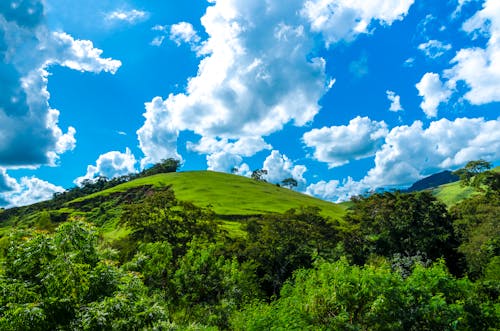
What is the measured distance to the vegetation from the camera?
469 inches

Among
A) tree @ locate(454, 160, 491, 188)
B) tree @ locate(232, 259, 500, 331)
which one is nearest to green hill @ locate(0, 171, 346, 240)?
tree @ locate(454, 160, 491, 188)

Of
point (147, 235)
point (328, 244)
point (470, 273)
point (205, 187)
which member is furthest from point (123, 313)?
point (205, 187)

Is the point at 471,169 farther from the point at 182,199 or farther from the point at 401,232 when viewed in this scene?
the point at 182,199

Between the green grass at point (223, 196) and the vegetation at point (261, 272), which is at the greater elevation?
the green grass at point (223, 196)

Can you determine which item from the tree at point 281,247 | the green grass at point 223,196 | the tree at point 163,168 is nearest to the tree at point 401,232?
the tree at point 281,247

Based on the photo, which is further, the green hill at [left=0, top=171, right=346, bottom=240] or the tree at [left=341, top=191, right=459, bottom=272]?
the green hill at [left=0, top=171, right=346, bottom=240]

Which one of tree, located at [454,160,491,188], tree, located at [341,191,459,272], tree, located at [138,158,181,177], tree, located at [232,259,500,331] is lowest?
tree, located at [232,259,500,331]

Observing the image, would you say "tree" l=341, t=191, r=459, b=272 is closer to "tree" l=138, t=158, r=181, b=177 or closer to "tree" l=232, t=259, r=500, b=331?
"tree" l=232, t=259, r=500, b=331

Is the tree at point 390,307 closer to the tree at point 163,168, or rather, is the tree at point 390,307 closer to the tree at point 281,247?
the tree at point 281,247

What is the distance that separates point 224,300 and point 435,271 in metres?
16.7

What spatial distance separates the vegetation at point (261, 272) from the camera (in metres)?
11.9

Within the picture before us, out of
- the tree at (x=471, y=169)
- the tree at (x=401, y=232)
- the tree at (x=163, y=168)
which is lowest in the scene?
the tree at (x=401, y=232)

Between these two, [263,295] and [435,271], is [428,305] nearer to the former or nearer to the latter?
[435,271]

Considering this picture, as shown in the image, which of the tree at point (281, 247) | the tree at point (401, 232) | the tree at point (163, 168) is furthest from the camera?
the tree at point (163, 168)
